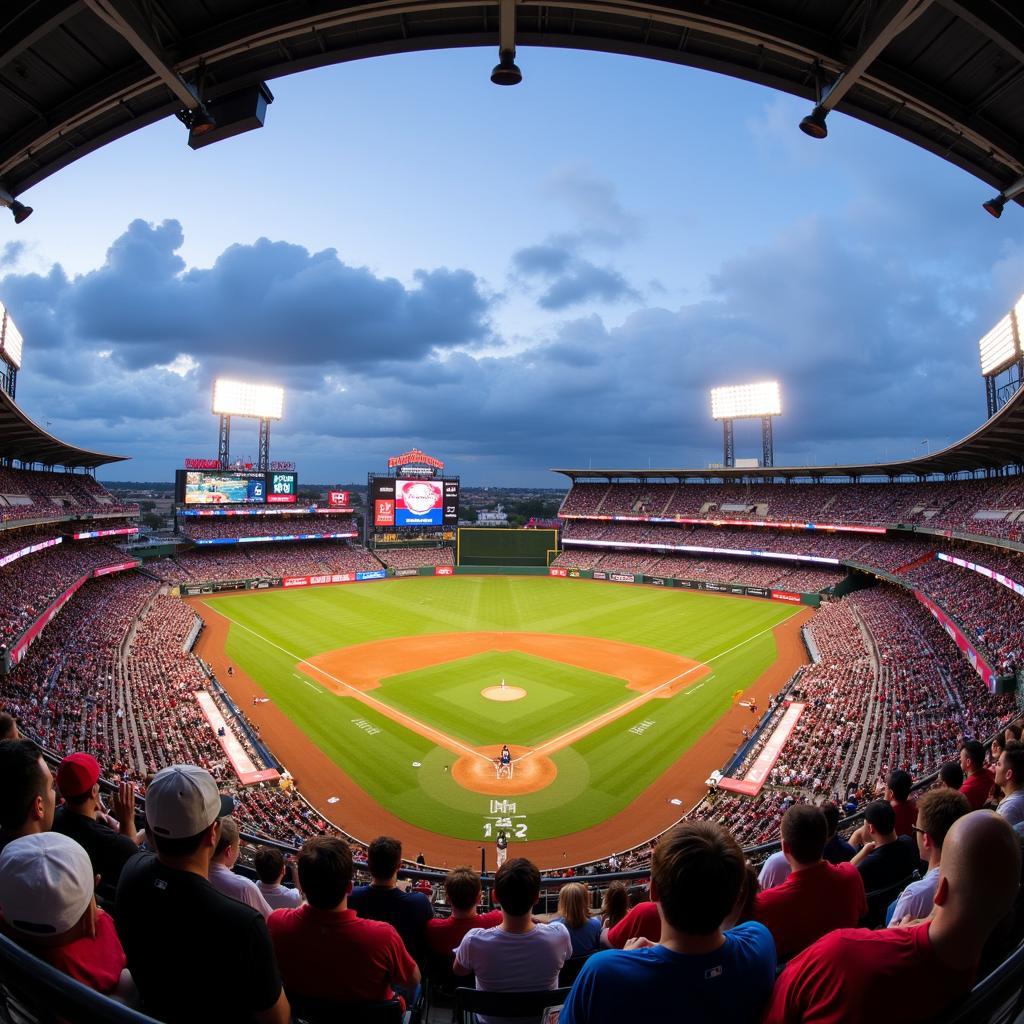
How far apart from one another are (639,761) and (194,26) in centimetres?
2366

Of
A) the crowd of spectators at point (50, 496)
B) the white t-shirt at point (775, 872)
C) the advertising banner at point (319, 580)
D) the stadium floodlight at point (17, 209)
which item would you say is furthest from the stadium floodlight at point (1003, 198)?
the advertising banner at point (319, 580)

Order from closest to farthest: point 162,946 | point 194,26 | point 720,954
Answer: point 720,954 → point 162,946 → point 194,26

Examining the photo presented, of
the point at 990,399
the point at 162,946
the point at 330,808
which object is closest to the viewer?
the point at 162,946

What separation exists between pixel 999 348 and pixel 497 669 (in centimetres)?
3434

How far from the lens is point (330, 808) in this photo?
19.5m

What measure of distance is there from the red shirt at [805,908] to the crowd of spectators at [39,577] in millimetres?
27092

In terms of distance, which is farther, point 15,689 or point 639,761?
point 639,761

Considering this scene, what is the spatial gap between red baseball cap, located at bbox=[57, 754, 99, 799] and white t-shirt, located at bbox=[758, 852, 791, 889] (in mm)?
5165

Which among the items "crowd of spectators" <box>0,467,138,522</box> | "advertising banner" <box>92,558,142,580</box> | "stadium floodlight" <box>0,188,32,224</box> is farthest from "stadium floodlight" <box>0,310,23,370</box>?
"stadium floodlight" <box>0,188,32,224</box>

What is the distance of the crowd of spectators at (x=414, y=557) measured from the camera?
69562 mm

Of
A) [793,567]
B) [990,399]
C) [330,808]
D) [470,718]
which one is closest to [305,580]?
[470,718]

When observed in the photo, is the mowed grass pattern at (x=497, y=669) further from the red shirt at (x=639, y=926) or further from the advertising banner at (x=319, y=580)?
the red shirt at (x=639, y=926)

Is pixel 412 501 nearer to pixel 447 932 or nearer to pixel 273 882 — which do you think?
pixel 273 882

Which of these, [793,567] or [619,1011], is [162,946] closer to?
[619,1011]
